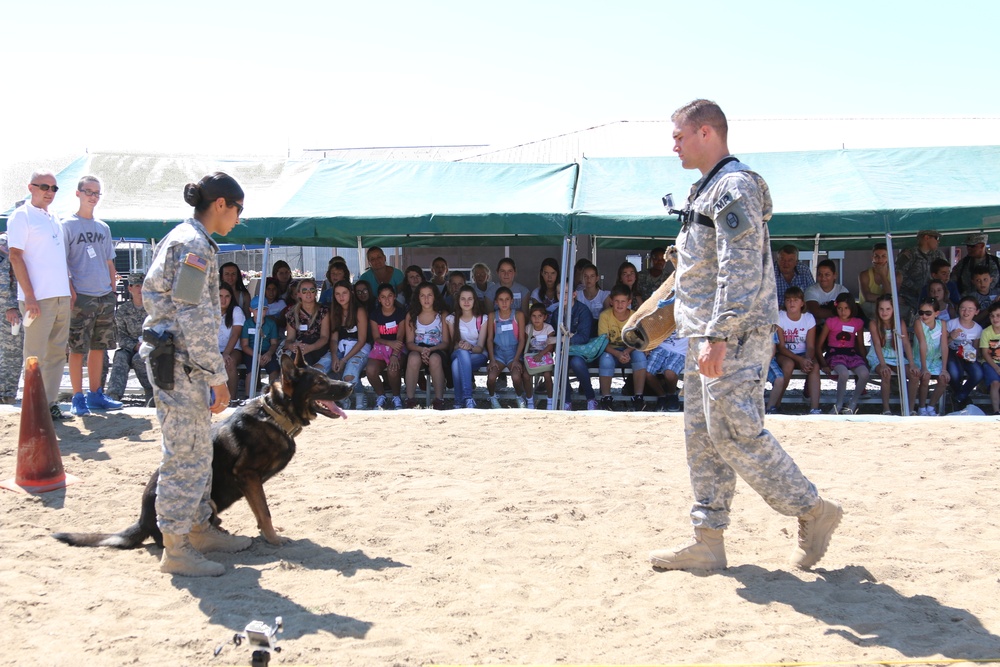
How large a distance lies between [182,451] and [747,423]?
97.6 inches

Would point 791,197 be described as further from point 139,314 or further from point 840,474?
point 139,314

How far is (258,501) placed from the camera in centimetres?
445

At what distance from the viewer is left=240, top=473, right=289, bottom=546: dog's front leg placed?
14.6 feet

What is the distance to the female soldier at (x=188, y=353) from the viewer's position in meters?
3.75

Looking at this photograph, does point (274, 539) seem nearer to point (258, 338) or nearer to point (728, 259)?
point (728, 259)

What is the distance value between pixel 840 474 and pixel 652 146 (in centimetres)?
981

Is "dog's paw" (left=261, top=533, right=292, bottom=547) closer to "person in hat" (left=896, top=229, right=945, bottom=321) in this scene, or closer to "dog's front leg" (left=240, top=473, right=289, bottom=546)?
"dog's front leg" (left=240, top=473, right=289, bottom=546)

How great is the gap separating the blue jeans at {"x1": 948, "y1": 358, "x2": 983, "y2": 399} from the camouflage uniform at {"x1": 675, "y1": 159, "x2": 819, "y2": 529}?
6457 mm

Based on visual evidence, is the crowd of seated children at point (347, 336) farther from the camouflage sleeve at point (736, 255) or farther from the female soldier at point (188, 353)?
the camouflage sleeve at point (736, 255)

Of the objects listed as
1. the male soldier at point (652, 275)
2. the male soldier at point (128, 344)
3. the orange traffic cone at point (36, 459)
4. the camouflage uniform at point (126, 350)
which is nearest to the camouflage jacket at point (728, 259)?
the orange traffic cone at point (36, 459)

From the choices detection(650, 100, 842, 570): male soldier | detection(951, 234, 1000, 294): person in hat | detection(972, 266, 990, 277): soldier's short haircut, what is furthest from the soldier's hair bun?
detection(951, 234, 1000, 294): person in hat

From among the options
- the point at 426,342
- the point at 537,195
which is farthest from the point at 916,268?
the point at 426,342

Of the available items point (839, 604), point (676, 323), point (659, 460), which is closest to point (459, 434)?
point (659, 460)

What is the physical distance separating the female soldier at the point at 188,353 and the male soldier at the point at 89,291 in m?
4.11
